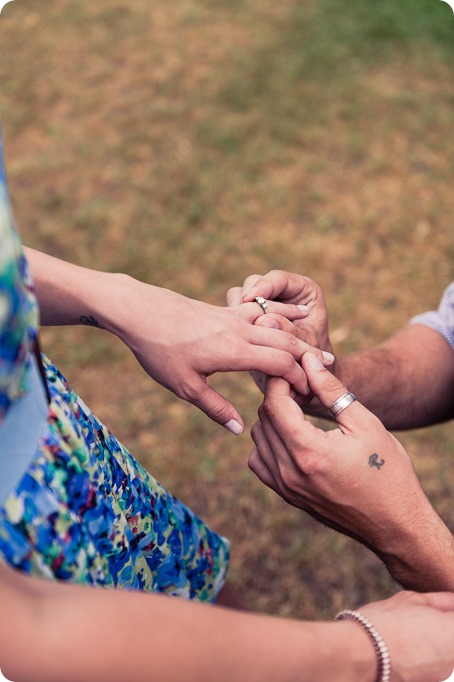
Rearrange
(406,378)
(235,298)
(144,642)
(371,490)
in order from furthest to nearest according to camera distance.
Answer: (406,378)
(235,298)
(371,490)
(144,642)

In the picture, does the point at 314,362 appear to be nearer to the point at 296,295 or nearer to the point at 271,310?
the point at 271,310

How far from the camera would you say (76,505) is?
1393 millimetres

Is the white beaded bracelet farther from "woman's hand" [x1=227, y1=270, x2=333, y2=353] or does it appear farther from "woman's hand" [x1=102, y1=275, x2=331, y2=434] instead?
"woman's hand" [x1=227, y1=270, x2=333, y2=353]

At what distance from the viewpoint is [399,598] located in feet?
4.65

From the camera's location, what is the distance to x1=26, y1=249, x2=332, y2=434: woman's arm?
5.76 ft

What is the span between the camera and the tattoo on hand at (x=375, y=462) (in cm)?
160

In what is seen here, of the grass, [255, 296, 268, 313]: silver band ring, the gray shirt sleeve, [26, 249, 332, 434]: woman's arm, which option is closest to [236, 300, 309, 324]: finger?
[255, 296, 268, 313]: silver band ring

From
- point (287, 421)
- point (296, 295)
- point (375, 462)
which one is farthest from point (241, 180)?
point (375, 462)

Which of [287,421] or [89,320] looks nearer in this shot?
[287,421]

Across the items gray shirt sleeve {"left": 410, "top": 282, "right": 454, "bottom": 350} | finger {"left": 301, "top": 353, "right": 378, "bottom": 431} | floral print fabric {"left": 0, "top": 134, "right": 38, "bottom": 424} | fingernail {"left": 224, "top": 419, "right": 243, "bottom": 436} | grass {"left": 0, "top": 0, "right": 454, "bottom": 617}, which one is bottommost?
grass {"left": 0, "top": 0, "right": 454, "bottom": 617}

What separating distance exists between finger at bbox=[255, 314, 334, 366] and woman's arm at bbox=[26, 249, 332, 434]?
0.08 meters

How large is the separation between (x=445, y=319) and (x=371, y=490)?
0.90 m

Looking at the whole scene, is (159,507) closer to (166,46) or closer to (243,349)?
(243,349)

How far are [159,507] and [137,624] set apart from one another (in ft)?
2.44
